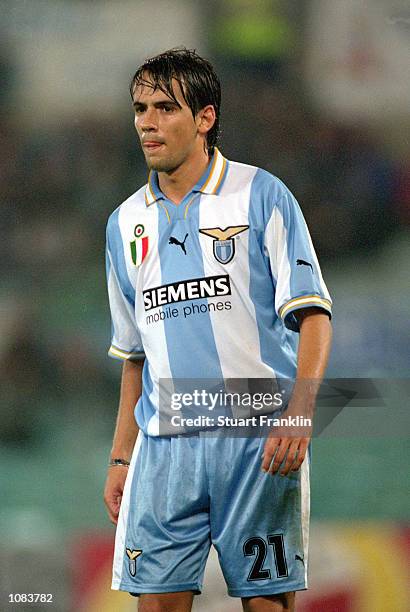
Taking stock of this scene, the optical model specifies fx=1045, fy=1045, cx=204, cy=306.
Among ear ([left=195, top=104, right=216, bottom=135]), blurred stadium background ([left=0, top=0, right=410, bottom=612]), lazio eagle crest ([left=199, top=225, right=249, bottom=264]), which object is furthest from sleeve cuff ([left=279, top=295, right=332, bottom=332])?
blurred stadium background ([left=0, top=0, right=410, bottom=612])

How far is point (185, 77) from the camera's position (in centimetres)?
193

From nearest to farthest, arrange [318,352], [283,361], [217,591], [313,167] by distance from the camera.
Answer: [318,352] < [283,361] < [217,591] < [313,167]

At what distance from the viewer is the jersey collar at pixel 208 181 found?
1.96 meters

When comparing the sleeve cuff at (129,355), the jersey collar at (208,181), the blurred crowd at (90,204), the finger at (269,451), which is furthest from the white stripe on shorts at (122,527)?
the blurred crowd at (90,204)

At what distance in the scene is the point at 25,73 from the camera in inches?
107

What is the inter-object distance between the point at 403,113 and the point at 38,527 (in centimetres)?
141

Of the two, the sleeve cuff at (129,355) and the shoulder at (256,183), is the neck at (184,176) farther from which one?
the sleeve cuff at (129,355)

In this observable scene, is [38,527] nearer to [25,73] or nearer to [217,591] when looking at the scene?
[217,591]

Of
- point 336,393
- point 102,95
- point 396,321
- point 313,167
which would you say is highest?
point 102,95

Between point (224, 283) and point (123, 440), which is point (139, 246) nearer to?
point (224, 283)

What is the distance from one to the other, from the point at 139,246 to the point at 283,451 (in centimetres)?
50

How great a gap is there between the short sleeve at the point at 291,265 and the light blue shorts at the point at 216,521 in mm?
255

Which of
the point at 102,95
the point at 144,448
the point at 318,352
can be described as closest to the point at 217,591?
the point at 144,448

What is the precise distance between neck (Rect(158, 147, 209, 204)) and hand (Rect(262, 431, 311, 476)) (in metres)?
0.51
